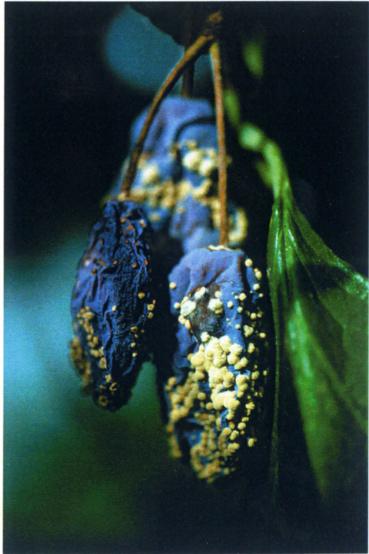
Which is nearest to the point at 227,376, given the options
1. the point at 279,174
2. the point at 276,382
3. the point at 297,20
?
the point at 276,382

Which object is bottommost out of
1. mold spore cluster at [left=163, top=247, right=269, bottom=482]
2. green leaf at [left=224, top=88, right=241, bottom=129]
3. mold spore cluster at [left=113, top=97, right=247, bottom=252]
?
mold spore cluster at [left=163, top=247, right=269, bottom=482]

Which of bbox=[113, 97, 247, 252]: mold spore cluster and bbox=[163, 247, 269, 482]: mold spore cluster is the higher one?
bbox=[113, 97, 247, 252]: mold spore cluster

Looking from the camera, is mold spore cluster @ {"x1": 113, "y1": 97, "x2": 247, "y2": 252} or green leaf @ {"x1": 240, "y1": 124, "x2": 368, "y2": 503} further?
mold spore cluster @ {"x1": 113, "y1": 97, "x2": 247, "y2": 252}

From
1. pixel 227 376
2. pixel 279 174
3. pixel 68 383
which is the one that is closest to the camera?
pixel 227 376

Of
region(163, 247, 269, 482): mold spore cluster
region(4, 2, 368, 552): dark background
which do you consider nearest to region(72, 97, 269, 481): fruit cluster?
region(163, 247, 269, 482): mold spore cluster

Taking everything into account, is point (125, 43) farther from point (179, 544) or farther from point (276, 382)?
point (179, 544)

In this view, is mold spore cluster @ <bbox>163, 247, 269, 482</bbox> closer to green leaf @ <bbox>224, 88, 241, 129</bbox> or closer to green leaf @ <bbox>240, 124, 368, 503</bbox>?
green leaf @ <bbox>240, 124, 368, 503</bbox>

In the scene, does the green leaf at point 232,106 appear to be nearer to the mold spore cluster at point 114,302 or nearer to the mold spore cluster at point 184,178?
the mold spore cluster at point 184,178
